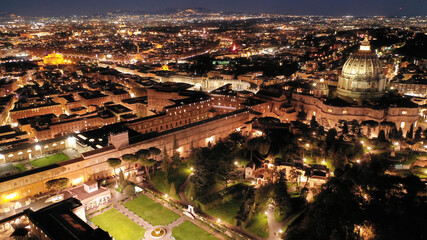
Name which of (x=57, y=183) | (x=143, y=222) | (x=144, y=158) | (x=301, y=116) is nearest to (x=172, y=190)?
(x=144, y=158)

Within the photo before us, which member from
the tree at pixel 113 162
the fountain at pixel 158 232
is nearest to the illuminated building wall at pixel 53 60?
the tree at pixel 113 162

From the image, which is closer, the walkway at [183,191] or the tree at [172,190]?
the walkway at [183,191]

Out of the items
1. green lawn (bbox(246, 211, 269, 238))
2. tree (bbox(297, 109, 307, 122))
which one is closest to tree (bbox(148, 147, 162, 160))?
green lawn (bbox(246, 211, 269, 238))

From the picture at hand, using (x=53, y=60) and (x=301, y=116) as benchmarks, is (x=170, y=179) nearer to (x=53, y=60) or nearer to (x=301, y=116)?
(x=301, y=116)

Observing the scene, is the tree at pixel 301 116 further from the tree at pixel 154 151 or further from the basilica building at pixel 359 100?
the tree at pixel 154 151

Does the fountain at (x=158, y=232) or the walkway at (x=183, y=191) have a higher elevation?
the fountain at (x=158, y=232)

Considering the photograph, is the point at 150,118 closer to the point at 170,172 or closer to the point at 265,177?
the point at 170,172
